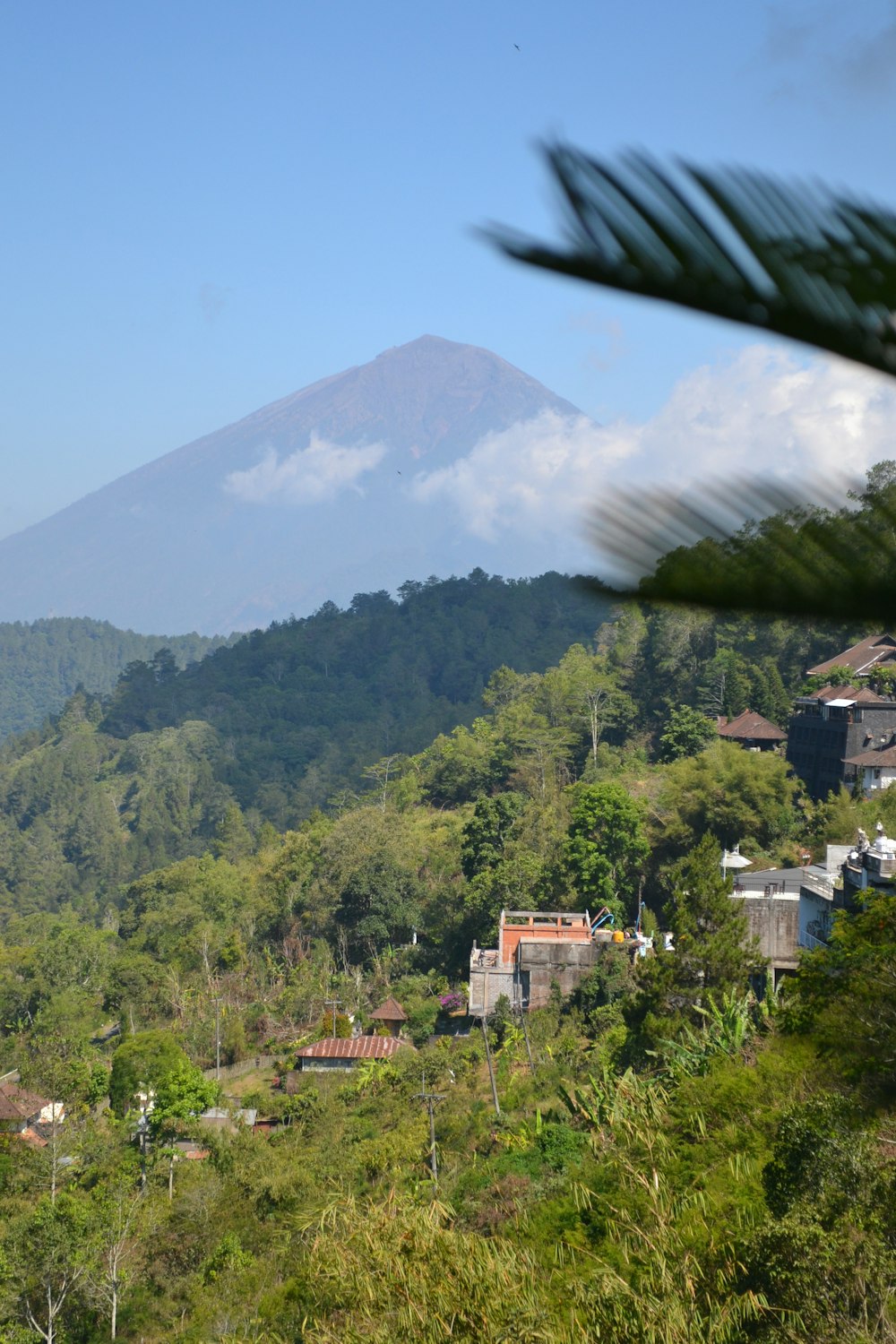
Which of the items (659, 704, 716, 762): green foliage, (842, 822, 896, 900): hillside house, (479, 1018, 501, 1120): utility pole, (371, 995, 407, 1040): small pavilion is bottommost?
(371, 995, 407, 1040): small pavilion

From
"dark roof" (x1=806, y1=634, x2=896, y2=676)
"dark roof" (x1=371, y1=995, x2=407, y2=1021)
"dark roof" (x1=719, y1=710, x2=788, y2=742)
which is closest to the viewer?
"dark roof" (x1=371, y1=995, x2=407, y2=1021)

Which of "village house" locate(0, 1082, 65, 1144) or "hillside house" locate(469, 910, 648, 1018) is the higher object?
"hillside house" locate(469, 910, 648, 1018)

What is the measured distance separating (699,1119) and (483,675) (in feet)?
204

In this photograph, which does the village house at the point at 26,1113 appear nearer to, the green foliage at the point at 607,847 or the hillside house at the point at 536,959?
the hillside house at the point at 536,959

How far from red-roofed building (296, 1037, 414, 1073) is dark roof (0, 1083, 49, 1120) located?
14.8ft

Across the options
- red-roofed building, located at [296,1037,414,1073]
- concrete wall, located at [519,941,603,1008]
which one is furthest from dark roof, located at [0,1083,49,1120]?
concrete wall, located at [519,941,603,1008]

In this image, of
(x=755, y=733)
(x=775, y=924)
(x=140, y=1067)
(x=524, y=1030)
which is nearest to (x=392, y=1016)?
(x=524, y=1030)

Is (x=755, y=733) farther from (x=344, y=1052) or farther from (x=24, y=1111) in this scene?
(x=24, y=1111)

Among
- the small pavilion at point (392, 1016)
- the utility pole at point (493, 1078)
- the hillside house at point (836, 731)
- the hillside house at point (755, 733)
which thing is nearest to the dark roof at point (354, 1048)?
the small pavilion at point (392, 1016)

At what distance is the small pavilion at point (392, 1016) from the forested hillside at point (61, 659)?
106m

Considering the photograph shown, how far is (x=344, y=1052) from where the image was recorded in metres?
22.1

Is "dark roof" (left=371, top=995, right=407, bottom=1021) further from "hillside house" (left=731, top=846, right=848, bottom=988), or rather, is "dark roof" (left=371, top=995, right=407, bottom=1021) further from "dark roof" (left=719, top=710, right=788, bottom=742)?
"dark roof" (left=719, top=710, right=788, bottom=742)

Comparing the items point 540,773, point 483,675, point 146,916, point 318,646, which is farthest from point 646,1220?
point 318,646

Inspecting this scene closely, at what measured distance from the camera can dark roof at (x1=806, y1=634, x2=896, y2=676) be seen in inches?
990
